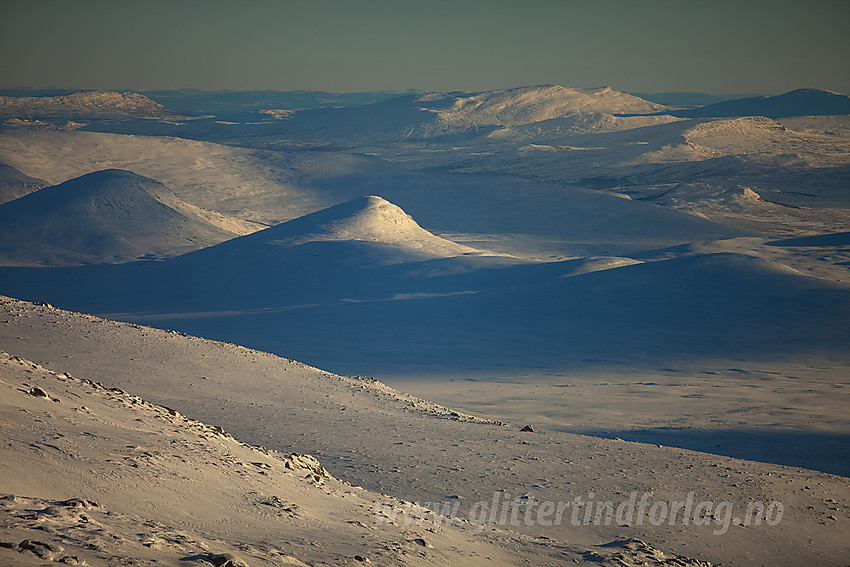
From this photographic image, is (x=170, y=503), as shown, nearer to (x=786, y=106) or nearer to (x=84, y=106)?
(x=786, y=106)

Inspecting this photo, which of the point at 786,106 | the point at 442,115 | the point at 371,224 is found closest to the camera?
the point at 371,224

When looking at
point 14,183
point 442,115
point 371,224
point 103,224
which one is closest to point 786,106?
point 442,115

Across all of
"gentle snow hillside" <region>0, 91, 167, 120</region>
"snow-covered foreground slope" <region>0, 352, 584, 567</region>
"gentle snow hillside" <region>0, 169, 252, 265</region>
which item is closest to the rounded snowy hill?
"gentle snow hillside" <region>0, 91, 167, 120</region>

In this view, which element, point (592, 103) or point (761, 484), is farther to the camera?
point (592, 103)

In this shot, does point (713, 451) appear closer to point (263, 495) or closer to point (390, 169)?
point (263, 495)

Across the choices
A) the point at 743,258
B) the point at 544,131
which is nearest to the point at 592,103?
the point at 544,131

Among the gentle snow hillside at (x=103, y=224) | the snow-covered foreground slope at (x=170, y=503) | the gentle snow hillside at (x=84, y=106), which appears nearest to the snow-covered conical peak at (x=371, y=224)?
the gentle snow hillside at (x=103, y=224)
